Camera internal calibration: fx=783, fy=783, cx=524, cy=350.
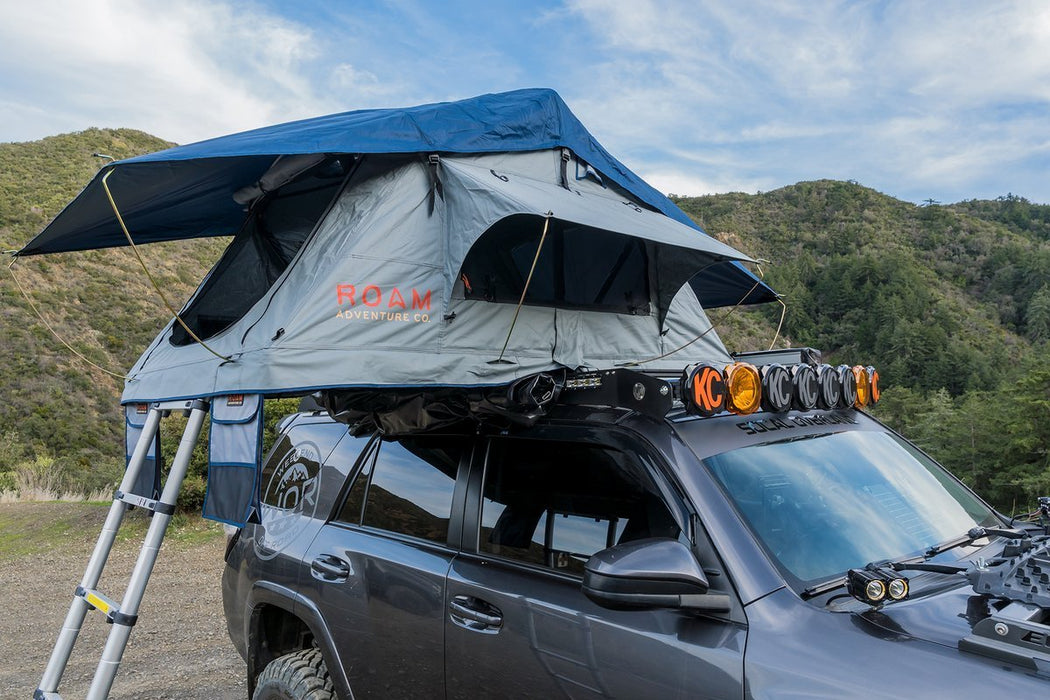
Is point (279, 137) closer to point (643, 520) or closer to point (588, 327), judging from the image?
point (588, 327)

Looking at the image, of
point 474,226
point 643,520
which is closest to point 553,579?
point 643,520

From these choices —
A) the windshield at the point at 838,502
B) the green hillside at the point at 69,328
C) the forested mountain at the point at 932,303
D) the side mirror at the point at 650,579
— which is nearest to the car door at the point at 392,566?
the side mirror at the point at 650,579

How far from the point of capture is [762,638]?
1895 mm

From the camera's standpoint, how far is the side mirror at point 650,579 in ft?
6.22

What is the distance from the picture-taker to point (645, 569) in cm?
190

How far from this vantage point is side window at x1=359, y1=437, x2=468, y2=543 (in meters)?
2.91

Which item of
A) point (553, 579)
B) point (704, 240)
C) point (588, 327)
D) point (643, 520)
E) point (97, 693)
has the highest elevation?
point (704, 240)

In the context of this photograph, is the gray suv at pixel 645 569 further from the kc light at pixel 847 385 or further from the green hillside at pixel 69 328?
the green hillside at pixel 69 328

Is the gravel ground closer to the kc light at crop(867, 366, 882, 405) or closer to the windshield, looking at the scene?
the windshield

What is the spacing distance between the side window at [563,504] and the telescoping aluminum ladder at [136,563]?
4.67 ft

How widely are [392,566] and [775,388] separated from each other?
150 cm

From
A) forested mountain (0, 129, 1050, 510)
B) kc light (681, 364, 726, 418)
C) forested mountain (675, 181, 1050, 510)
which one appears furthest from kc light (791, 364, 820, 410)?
forested mountain (675, 181, 1050, 510)

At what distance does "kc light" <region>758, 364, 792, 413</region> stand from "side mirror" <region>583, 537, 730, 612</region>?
0.75 m

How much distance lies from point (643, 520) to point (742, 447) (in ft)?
1.37
